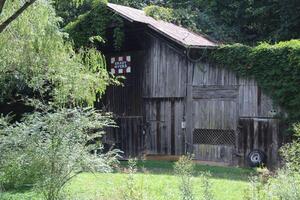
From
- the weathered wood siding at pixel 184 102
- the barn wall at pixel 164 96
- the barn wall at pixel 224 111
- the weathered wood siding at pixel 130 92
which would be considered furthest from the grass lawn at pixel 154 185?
A: the weathered wood siding at pixel 130 92

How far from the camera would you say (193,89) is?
1609 centimetres

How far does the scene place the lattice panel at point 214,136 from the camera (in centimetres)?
1555

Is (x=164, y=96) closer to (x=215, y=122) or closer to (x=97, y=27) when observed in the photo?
(x=215, y=122)

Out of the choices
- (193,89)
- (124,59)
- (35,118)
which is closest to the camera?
(35,118)

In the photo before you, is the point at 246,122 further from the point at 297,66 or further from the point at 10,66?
the point at 10,66

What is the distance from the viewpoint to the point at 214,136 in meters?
15.8

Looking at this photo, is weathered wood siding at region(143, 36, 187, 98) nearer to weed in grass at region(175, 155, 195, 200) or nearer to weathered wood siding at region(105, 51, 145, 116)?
weathered wood siding at region(105, 51, 145, 116)

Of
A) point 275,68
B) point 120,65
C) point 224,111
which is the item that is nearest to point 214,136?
point 224,111

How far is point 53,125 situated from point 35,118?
112 cm

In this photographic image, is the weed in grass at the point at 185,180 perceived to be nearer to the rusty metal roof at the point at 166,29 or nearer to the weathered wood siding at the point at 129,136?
the rusty metal roof at the point at 166,29

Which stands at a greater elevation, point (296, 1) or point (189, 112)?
point (296, 1)

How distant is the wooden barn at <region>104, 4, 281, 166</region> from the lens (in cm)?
1506

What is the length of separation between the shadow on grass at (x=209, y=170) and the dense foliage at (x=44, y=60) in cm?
260

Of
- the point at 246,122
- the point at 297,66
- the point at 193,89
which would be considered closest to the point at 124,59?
the point at 193,89
